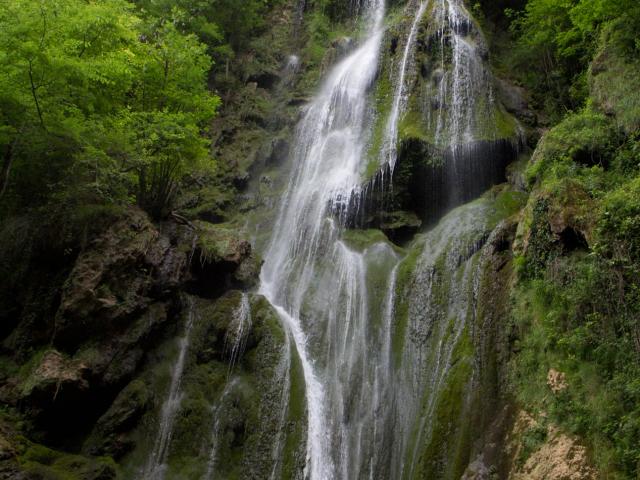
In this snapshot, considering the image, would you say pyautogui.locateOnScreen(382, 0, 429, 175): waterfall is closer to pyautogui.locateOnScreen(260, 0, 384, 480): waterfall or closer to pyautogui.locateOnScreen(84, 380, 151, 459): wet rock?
pyautogui.locateOnScreen(260, 0, 384, 480): waterfall

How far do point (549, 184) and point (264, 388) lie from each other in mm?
7639

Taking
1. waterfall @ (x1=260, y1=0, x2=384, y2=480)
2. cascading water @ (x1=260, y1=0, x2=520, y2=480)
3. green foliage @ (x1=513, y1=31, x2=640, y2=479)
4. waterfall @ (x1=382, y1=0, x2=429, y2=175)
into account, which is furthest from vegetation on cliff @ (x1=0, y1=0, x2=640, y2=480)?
waterfall @ (x1=260, y1=0, x2=384, y2=480)

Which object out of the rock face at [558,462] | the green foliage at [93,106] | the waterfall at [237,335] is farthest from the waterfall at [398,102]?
the rock face at [558,462]

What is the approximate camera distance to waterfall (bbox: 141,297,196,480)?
1054 centimetres

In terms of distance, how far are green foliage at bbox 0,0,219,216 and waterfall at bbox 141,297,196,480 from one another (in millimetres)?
4147

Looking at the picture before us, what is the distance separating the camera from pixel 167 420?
1128 centimetres

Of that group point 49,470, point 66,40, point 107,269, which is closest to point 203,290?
point 107,269

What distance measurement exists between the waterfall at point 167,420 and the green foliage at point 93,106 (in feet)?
13.6

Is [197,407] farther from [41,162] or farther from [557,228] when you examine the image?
[557,228]

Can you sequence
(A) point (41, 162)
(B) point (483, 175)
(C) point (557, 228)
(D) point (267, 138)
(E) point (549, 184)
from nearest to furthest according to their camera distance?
1. (C) point (557, 228)
2. (E) point (549, 184)
3. (A) point (41, 162)
4. (B) point (483, 175)
5. (D) point (267, 138)

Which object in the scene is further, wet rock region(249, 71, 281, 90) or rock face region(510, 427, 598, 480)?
wet rock region(249, 71, 281, 90)

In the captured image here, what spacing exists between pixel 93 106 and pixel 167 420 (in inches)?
326

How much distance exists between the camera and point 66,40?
11.3 metres

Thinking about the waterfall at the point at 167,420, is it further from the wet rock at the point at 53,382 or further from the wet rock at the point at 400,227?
the wet rock at the point at 400,227
